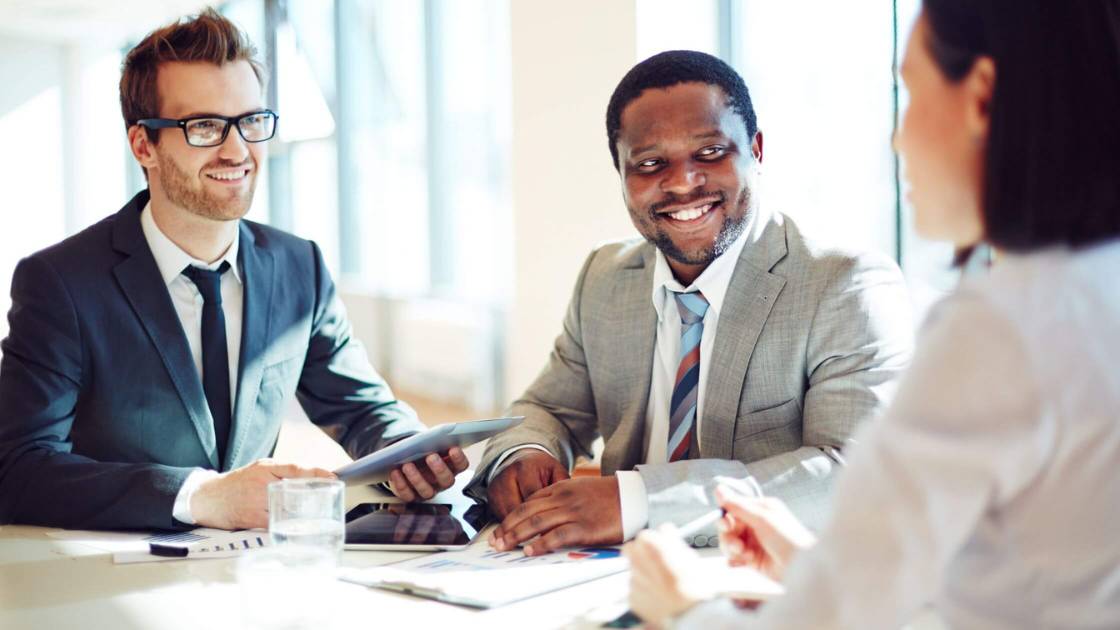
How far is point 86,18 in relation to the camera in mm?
10969

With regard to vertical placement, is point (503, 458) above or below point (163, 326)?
below

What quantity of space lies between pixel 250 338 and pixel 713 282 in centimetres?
93

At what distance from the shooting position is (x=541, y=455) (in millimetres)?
1919

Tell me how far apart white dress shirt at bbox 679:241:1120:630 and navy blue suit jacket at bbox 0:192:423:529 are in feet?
3.97

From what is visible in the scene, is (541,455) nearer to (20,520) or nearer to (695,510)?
(695,510)

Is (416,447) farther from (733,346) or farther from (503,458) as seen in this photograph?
(733,346)

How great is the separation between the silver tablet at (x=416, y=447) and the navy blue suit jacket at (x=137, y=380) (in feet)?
0.97

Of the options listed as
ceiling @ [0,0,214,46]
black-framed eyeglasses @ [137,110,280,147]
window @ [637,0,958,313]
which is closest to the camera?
black-framed eyeglasses @ [137,110,280,147]

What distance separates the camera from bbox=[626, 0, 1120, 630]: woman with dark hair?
0.82 metres

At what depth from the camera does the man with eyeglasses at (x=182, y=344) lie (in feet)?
5.85

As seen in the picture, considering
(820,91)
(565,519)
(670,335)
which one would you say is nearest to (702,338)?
(670,335)

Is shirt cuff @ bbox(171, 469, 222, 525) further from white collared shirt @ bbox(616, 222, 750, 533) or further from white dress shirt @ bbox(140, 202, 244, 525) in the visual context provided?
white collared shirt @ bbox(616, 222, 750, 533)

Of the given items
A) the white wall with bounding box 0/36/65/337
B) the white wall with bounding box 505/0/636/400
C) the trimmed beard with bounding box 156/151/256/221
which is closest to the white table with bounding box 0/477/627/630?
the trimmed beard with bounding box 156/151/256/221

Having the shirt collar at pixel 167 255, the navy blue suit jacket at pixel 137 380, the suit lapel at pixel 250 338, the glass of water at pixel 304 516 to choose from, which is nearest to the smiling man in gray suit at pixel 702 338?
the glass of water at pixel 304 516
